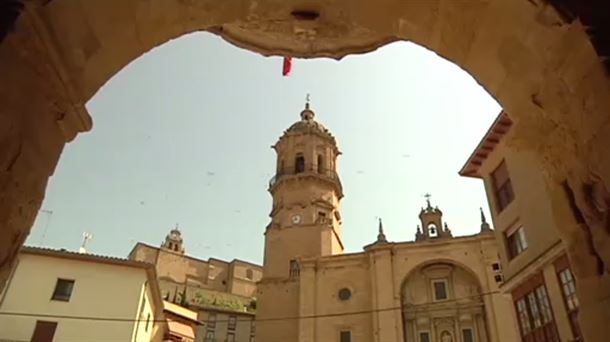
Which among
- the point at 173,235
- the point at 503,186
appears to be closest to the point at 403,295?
the point at 503,186

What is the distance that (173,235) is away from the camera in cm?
6831

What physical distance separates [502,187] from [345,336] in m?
17.7

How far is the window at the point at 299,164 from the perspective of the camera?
40472 mm

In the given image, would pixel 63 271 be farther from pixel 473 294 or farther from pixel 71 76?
pixel 473 294

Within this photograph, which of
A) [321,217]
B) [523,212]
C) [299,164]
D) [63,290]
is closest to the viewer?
[523,212]

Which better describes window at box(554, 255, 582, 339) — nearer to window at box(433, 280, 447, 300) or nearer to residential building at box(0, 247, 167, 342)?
residential building at box(0, 247, 167, 342)

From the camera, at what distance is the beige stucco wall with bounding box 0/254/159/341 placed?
19.4 m

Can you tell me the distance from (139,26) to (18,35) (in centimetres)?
105

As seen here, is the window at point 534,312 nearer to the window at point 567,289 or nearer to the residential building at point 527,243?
the residential building at point 527,243

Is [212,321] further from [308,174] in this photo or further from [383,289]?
[383,289]

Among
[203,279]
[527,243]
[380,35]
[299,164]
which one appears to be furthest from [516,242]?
[203,279]

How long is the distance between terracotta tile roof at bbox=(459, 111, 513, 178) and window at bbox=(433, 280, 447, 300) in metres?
15.4

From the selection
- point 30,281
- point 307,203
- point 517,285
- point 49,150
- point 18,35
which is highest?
point 307,203

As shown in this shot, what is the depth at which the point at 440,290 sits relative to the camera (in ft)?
103
